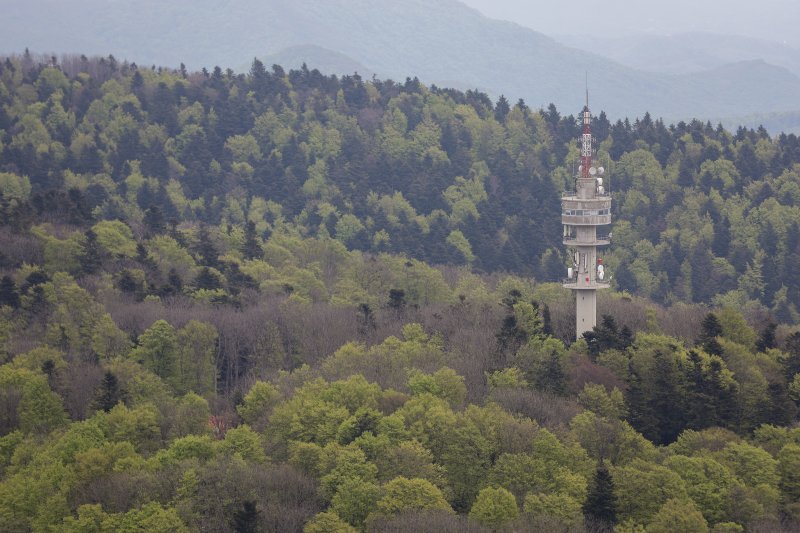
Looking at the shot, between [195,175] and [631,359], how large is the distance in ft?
348

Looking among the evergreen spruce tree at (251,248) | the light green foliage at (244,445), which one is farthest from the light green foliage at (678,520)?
the evergreen spruce tree at (251,248)

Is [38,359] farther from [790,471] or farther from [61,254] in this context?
[790,471]

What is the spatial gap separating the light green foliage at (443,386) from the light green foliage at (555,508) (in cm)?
1283

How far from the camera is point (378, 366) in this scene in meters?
78.0

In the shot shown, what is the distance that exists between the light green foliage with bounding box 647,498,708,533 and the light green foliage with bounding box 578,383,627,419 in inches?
571

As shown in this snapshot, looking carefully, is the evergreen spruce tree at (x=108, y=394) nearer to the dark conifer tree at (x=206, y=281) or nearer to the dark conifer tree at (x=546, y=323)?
the dark conifer tree at (x=546, y=323)

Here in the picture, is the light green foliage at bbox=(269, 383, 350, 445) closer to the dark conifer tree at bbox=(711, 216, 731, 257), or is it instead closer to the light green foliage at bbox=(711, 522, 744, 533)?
the light green foliage at bbox=(711, 522, 744, 533)

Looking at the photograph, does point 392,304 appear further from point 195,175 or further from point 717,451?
point 195,175

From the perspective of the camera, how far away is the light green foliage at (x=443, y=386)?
71.2 m

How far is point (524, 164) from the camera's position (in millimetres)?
188250

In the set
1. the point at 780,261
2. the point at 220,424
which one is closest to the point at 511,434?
the point at 220,424

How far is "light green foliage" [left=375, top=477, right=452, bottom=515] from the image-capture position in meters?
57.2

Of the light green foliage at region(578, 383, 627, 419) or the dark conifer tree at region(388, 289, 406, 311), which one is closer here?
the light green foliage at region(578, 383, 627, 419)

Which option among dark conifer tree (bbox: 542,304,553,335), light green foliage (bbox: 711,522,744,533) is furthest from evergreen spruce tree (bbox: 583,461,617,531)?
dark conifer tree (bbox: 542,304,553,335)
